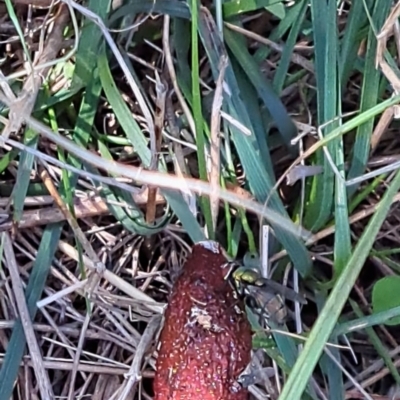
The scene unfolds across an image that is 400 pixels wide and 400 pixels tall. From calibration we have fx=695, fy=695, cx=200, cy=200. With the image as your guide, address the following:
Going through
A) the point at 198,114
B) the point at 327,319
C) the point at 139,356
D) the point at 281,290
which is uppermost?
the point at 198,114

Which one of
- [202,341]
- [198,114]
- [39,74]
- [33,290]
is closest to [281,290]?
[202,341]

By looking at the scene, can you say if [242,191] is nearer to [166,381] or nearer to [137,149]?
[137,149]

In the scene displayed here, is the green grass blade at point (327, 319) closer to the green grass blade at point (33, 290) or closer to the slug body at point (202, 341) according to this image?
the slug body at point (202, 341)

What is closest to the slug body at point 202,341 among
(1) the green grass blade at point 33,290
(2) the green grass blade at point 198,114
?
(2) the green grass blade at point 198,114

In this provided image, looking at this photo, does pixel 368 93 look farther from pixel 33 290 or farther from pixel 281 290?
pixel 33 290

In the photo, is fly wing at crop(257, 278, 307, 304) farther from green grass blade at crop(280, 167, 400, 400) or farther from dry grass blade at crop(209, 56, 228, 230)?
green grass blade at crop(280, 167, 400, 400)

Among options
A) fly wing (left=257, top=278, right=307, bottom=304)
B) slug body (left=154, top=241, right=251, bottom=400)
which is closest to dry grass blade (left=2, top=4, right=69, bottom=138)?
slug body (left=154, top=241, right=251, bottom=400)

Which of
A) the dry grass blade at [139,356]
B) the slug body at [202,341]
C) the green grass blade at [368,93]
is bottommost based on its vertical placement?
the dry grass blade at [139,356]

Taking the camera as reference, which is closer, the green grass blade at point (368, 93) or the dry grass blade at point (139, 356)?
the green grass blade at point (368, 93)

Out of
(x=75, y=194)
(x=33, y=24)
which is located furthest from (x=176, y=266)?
(x=33, y=24)
